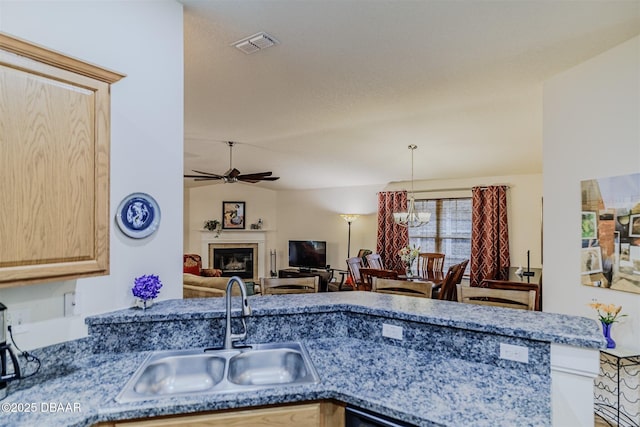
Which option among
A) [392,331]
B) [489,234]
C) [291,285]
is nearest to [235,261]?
[489,234]

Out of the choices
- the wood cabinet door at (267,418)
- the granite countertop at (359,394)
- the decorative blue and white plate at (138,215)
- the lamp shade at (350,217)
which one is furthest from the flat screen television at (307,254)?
the wood cabinet door at (267,418)

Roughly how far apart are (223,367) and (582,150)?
123 inches

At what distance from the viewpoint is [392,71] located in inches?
115

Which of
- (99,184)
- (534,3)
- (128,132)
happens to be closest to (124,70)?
(128,132)

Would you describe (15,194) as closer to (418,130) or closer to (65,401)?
(65,401)

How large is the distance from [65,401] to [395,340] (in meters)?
1.41

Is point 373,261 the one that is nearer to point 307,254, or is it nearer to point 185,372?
point 307,254

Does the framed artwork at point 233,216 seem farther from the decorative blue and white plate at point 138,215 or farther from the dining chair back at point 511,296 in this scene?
the dining chair back at point 511,296

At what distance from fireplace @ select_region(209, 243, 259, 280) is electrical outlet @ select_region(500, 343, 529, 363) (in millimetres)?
7921

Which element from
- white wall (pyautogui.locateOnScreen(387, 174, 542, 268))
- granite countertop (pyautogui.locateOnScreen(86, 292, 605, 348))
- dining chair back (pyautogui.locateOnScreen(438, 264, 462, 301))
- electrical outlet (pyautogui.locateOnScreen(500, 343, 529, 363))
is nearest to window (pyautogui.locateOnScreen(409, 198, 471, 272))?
white wall (pyautogui.locateOnScreen(387, 174, 542, 268))

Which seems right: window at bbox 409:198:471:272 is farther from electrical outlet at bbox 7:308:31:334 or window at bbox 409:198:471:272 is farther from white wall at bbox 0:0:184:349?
electrical outlet at bbox 7:308:31:334

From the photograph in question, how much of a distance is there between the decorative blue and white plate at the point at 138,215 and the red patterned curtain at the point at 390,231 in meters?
5.60

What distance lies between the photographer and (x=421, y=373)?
1.45 metres

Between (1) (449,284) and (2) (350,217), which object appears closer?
(1) (449,284)
